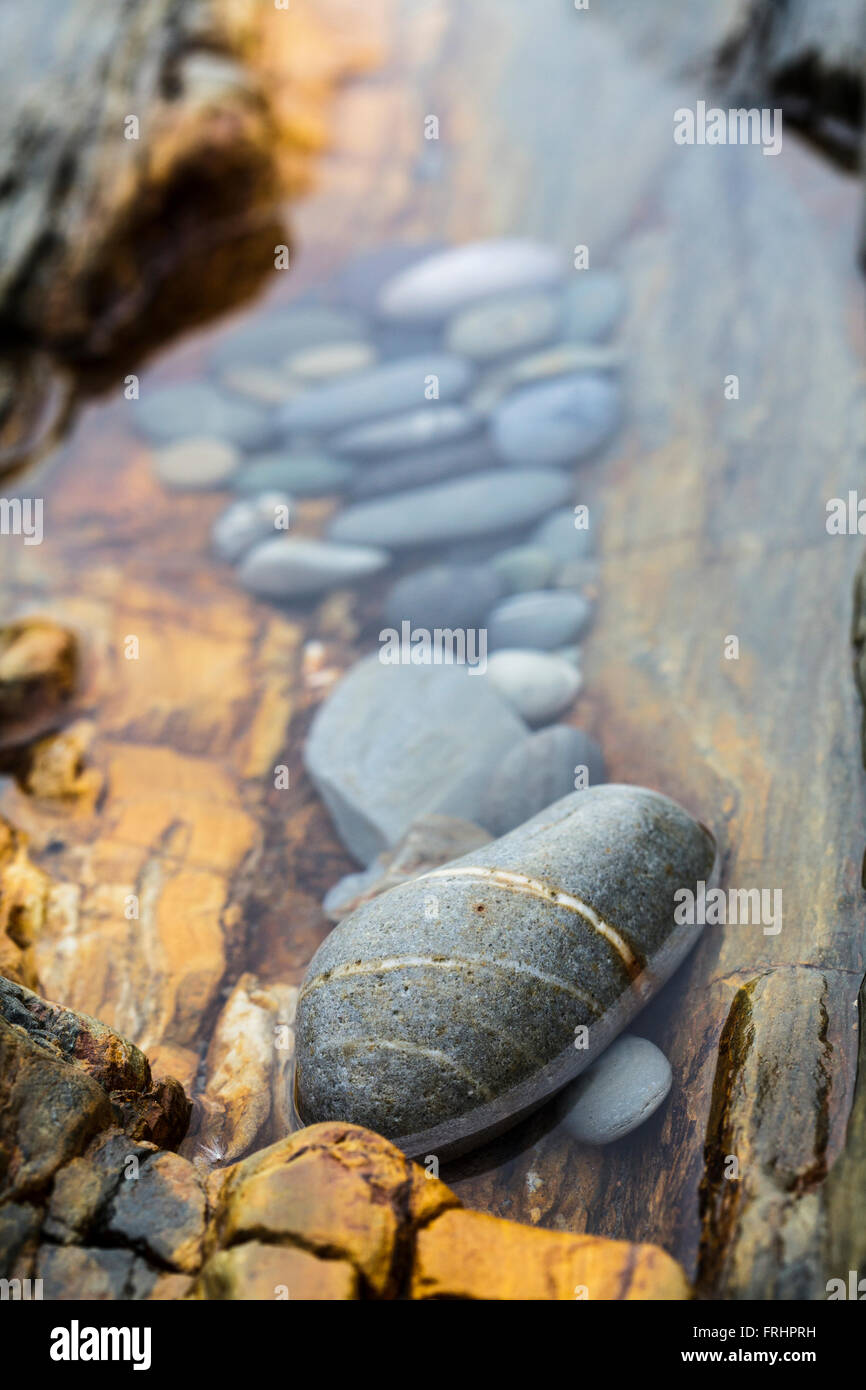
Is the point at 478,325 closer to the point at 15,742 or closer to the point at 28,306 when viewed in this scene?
the point at 28,306

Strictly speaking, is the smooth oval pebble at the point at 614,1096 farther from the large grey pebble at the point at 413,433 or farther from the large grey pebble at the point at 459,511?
the large grey pebble at the point at 413,433

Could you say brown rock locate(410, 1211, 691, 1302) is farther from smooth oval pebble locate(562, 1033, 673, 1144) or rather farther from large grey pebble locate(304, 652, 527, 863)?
large grey pebble locate(304, 652, 527, 863)

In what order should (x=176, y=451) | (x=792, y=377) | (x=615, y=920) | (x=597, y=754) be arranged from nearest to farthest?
(x=615, y=920) < (x=597, y=754) < (x=792, y=377) < (x=176, y=451)
